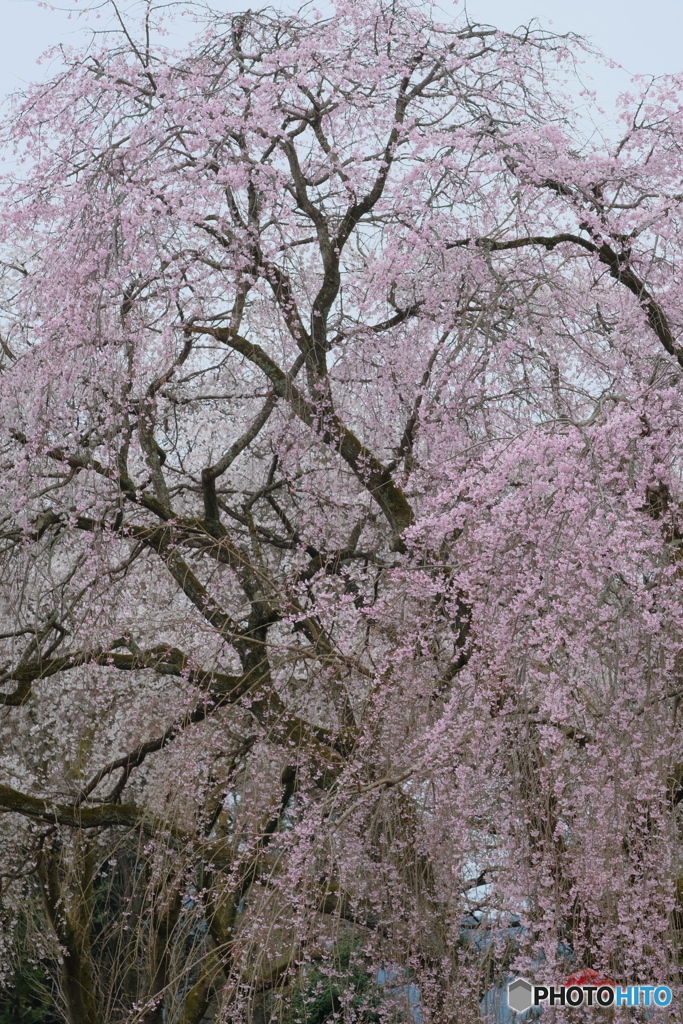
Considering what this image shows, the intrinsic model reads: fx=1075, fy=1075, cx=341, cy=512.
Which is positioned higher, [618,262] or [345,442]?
[345,442]

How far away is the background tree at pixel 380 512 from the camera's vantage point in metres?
3.05

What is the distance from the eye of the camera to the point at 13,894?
673 centimetres

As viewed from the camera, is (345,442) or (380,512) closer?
(345,442)

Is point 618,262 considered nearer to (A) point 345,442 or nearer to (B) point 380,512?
(A) point 345,442

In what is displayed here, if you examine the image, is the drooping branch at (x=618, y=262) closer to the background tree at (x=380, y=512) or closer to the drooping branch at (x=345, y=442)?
the background tree at (x=380, y=512)

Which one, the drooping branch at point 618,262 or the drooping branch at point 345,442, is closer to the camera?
the drooping branch at point 618,262

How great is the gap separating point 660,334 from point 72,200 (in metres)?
2.30

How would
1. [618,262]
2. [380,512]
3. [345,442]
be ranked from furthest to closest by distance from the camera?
[380,512], [345,442], [618,262]

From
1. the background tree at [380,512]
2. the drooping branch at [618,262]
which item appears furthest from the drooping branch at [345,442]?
the drooping branch at [618,262]

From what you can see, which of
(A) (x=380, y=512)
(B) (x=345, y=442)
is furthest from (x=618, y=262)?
(A) (x=380, y=512)

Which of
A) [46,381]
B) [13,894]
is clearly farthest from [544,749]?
[13,894]

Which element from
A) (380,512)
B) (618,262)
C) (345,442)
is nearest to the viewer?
(618,262)

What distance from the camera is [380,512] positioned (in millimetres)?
5801

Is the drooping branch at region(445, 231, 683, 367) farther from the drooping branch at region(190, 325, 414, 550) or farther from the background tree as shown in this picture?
the drooping branch at region(190, 325, 414, 550)
